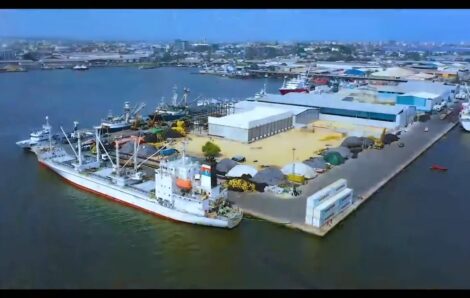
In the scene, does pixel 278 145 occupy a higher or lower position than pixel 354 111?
lower

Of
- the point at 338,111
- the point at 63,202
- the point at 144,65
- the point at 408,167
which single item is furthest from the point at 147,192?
the point at 144,65

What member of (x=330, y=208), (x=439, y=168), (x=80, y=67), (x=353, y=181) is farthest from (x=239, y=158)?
(x=80, y=67)

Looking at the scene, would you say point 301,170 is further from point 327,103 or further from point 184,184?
point 327,103

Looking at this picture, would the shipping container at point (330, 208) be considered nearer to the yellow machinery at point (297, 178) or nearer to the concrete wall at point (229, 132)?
the yellow machinery at point (297, 178)

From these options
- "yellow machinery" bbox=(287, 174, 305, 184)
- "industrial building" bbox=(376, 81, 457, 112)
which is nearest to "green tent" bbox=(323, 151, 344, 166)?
"yellow machinery" bbox=(287, 174, 305, 184)

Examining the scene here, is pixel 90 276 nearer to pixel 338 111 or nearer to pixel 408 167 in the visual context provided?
pixel 408 167

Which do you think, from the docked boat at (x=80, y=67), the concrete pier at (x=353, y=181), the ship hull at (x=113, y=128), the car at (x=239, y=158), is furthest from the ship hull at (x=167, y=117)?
the docked boat at (x=80, y=67)
